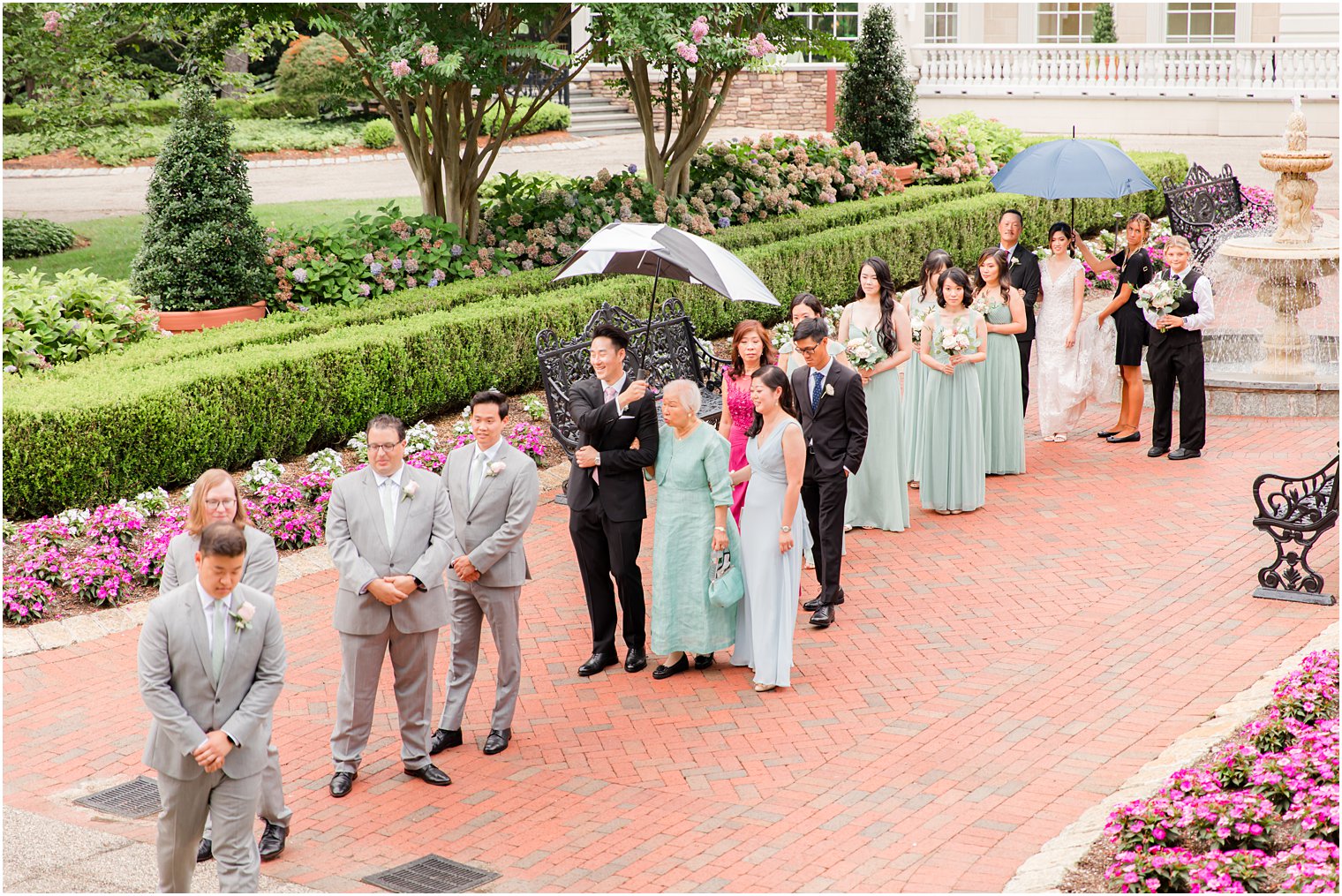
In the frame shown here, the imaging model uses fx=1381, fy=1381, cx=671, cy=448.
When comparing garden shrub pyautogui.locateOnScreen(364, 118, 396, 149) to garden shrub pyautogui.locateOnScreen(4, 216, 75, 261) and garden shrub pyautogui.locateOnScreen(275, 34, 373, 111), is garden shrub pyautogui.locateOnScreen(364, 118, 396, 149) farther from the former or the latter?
garden shrub pyautogui.locateOnScreen(4, 216, 75, 261)

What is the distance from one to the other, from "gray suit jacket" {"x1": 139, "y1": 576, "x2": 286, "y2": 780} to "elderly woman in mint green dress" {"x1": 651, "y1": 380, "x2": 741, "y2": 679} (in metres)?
2.80

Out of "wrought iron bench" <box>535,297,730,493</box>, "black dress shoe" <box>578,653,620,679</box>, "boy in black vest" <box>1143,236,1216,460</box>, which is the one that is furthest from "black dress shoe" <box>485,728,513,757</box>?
"boy in black vest" <box>1143,236,1216,460</box>

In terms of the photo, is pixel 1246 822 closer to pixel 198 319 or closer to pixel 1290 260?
pixel 1290 260

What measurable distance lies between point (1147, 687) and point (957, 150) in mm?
16100

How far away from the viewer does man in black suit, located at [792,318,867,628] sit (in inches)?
332

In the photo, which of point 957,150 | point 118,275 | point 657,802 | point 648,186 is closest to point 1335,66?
point 957,150

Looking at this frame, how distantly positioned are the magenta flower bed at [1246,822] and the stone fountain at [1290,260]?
804 cm

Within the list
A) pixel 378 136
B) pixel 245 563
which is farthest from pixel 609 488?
pixel 378 136

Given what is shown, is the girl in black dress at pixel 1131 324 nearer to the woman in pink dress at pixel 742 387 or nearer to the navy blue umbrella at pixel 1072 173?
the navy blue umbrella at pixel 1072 173

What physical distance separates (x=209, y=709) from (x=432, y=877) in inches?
48.2

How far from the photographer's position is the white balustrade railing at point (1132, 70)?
3038 centimetres

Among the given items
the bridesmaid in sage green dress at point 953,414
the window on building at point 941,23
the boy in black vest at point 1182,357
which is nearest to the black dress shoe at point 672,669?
the bridesmaid in sage green dress at point 953,414

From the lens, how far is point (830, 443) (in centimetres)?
848

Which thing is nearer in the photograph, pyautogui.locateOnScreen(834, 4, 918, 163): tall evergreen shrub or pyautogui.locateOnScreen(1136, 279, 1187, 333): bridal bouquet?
pyautogui.locateOnScreen(1136, 279, 1187, 333): bridal bouquet
